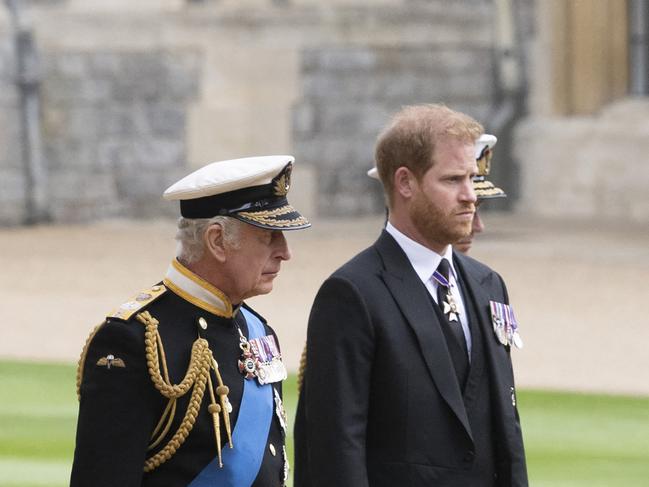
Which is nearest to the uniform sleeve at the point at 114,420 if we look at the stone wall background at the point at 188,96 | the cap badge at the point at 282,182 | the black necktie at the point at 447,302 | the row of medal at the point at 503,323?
the cap badge at the point at 282,182

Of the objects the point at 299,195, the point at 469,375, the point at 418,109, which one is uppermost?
the point at 418,109

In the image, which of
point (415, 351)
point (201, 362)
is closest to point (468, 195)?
point (415, 351)

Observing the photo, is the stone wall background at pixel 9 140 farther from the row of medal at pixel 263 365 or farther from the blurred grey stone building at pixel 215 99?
the row of medal at pixel 263 365

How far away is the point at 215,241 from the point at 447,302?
582mm

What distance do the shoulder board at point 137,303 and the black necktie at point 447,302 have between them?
651mm

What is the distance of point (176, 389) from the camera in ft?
10.2

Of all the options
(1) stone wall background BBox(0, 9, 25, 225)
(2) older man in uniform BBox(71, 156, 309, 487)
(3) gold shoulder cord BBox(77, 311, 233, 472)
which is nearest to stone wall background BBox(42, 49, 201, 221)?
(1) stone wall background BBox(0, 9, 25, 225)

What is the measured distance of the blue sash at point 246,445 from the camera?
10.5 feet

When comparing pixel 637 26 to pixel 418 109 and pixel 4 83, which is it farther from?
pixel 418 109

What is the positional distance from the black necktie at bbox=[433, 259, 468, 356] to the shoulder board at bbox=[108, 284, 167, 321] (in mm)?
651

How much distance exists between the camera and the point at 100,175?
58.3 feet

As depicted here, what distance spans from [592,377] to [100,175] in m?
9.86

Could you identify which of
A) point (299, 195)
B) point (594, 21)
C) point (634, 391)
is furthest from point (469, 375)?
point (594, 21)

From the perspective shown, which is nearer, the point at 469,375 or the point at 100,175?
the point at 469,375
